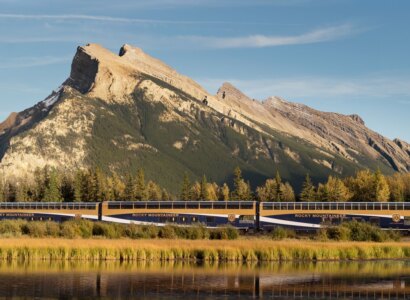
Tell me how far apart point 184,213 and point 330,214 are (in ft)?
69.7

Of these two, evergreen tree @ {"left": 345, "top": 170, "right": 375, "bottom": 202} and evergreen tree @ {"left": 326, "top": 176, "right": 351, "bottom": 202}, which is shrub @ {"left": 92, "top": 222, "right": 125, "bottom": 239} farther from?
evergreen tree @ {"left": 345, "top": 170, "right": 375, "bottom": 202}

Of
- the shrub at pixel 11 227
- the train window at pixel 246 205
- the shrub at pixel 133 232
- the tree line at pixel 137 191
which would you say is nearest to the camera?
the shrub at pixel 133 232

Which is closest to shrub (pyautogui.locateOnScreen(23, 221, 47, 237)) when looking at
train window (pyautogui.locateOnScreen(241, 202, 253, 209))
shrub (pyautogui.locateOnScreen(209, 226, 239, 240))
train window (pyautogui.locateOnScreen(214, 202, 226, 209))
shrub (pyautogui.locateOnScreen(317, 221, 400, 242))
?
shrub (pyautogui.locateOnScreen(209, 226, 239, 240))

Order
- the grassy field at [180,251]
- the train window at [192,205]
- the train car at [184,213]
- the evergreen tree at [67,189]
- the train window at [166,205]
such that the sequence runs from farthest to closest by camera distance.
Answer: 1. the evergreen tree at [67,189]
2. the train window at [166,205]
3. the train window at [192,205]
4. the train car at [184,213]
5. the grassy field at [180,251]

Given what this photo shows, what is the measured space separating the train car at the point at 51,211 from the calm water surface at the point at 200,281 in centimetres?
5528

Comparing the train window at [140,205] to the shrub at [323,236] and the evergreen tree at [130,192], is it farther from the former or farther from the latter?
the evergreen tree at [130,192]

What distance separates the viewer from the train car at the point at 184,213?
103m

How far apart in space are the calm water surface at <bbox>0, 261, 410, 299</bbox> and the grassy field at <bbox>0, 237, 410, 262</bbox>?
9.21ft

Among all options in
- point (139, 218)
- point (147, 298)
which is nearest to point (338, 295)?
point (147, 298)

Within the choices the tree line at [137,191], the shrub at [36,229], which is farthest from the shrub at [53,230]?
the tree line at [137,191]

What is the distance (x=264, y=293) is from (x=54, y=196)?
12825 centimetres

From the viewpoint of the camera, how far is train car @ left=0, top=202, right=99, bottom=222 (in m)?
114

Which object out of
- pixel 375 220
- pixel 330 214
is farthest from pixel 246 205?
pixel 375 220

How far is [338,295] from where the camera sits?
45.8m
